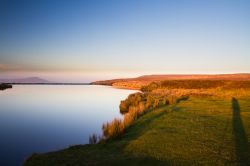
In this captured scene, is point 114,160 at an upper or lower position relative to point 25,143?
upper

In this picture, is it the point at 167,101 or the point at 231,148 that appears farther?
the point at 167,101

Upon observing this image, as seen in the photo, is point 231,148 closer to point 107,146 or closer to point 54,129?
point 107,146

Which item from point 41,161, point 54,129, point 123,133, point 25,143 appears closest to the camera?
point 41,161

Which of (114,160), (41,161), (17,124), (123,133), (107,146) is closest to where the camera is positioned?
(114,160)

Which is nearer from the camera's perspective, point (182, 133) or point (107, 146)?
point (107, 146)

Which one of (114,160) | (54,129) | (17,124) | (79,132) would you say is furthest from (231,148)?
(17,124)

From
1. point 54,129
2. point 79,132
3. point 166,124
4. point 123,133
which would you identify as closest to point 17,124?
point 54,129

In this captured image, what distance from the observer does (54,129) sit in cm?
1611

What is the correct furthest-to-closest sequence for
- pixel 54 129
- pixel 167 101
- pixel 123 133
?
pixel 167 101, pixel 54 129, pixel 123 133

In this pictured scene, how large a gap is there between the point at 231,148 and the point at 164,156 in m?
2.65

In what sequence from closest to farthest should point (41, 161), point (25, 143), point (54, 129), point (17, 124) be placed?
point (41, 161) < point (25, 143) < point (54, 129) < point (17, 124)

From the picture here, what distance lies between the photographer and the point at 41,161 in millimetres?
7965

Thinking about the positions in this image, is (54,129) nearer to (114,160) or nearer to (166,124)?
(166,124)

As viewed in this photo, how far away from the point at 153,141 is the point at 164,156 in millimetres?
1800
